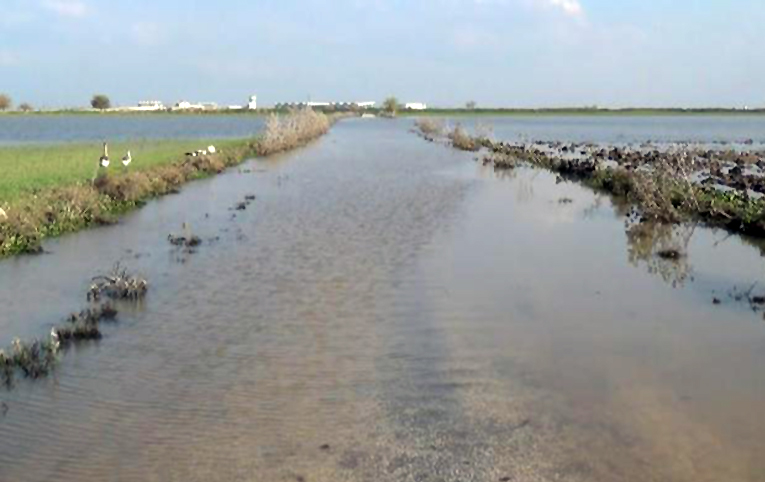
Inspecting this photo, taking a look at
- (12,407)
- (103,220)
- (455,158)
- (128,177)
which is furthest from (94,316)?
(455,158)

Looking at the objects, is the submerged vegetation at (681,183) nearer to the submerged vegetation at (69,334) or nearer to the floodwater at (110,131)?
the submerged vegetation at (69,334)

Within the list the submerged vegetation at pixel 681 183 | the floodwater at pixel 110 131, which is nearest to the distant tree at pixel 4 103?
the floodwater at pixel 110 131

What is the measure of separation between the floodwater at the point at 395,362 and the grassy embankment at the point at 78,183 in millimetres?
747

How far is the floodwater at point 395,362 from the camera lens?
241 inches

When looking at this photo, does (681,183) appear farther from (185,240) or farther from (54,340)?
(54,340)

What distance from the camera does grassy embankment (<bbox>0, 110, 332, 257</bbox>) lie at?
15456mm

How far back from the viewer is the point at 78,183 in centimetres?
2062

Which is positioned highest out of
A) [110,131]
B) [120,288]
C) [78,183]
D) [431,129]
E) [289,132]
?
[289,132]

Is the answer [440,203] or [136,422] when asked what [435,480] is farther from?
[440,203]

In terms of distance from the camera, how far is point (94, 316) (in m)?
9.78

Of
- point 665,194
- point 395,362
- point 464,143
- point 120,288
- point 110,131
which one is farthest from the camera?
point 110,131

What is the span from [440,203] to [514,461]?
52.2 feet

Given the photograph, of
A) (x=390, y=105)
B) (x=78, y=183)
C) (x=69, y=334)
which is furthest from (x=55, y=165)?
(x=390, y=105)

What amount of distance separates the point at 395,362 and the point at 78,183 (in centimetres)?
1461
